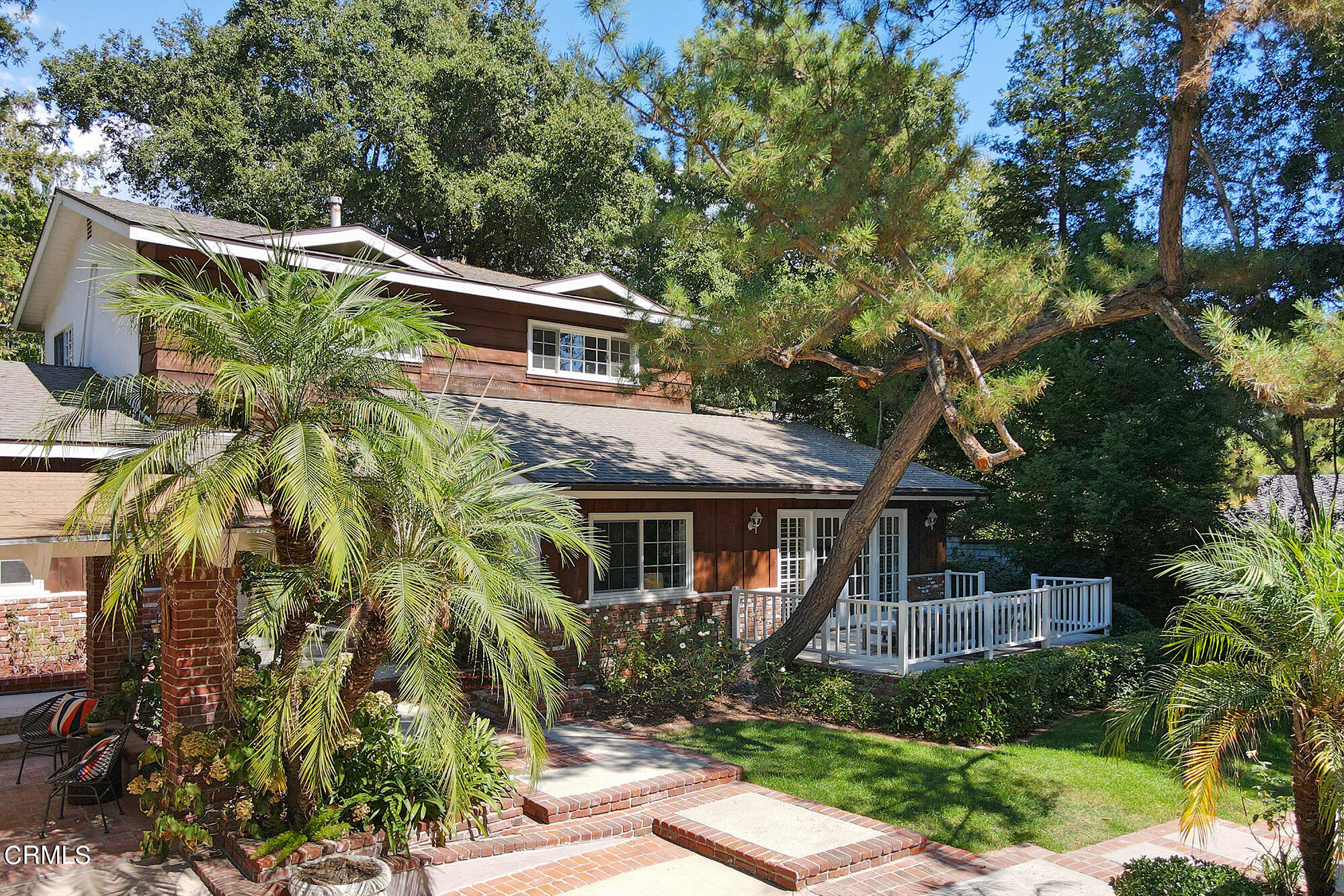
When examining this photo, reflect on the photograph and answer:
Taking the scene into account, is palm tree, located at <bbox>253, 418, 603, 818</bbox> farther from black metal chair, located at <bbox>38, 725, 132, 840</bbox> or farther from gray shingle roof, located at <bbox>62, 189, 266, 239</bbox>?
gray shingle roof, located at <bbox>62, 189, 266, 239</bbox>

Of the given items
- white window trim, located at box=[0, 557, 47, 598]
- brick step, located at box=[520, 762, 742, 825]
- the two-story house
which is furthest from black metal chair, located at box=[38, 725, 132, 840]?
white window trim, located at box=[0, 557, 47, 598]

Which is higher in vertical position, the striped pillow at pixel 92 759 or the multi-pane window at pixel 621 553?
the multi-pane window at pixel 621 553

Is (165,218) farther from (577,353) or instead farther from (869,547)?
(869,547)

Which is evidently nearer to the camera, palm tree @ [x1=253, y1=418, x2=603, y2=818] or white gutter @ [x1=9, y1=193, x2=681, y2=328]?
palm tree @ [x1=253, y1=418, x2=603, y2=818]

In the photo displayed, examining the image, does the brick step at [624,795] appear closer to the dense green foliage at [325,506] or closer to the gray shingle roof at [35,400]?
the dense green foliage at [325,506]

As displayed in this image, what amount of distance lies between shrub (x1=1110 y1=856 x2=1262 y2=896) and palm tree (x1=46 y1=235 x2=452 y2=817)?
507 cm

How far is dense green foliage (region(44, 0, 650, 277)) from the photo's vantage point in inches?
Answer: 974

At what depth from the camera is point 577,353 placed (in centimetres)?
1548

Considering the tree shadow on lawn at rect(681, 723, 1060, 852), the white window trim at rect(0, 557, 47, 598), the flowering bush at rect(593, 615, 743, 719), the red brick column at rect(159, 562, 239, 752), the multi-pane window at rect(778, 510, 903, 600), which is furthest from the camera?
the multi-pane window at rect(778, 510, 903, 600)

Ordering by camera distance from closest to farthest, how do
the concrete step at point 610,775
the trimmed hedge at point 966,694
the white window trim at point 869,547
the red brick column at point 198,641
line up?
1. the red brick column at point 198,641
2. the concrete step at point 610,775
3. the trimmed hedge at point 966,694
4. the white window trim at point 869,547

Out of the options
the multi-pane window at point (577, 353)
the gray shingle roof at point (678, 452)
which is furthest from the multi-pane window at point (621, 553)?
the multi-pane window at point (577, 353)

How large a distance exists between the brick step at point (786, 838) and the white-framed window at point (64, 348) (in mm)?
13227

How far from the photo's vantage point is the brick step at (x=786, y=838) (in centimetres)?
618

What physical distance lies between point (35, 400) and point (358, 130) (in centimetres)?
1840
